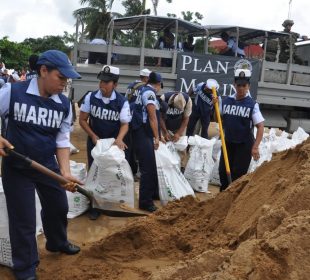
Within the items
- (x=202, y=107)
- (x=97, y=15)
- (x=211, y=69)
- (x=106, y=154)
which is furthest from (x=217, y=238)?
(x=97, y=15)

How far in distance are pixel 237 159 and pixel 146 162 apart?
1037 millimetres

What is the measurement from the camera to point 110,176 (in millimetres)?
4504

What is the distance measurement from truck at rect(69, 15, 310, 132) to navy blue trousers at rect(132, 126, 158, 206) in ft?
11.1

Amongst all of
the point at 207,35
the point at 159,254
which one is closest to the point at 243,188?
the point at 159,254

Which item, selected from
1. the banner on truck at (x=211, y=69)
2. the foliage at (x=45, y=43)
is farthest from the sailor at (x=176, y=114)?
the foliage at (x=45, y=43)

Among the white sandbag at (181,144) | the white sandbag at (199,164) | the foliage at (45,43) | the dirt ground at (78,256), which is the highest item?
the foliage at (45,43)

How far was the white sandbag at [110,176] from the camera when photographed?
174 inches

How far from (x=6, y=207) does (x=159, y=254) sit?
1175 millimetres

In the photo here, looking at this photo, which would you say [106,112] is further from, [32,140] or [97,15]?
[97,15]

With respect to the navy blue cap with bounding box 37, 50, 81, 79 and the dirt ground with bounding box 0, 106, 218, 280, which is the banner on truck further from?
the navy blue cap with bounding box 37, 50, 81, 79

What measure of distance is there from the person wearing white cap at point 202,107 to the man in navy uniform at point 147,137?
273cm

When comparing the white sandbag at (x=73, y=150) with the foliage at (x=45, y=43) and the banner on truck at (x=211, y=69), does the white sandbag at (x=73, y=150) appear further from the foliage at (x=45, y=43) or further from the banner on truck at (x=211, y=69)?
the foliage at (x=45, y=43)

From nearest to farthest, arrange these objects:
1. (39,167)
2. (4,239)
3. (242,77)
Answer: (39,167), (4,239), (242,77)

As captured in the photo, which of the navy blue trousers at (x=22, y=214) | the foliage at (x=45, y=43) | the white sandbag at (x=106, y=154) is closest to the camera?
the navy blue trousers at (x=22, y=214)
